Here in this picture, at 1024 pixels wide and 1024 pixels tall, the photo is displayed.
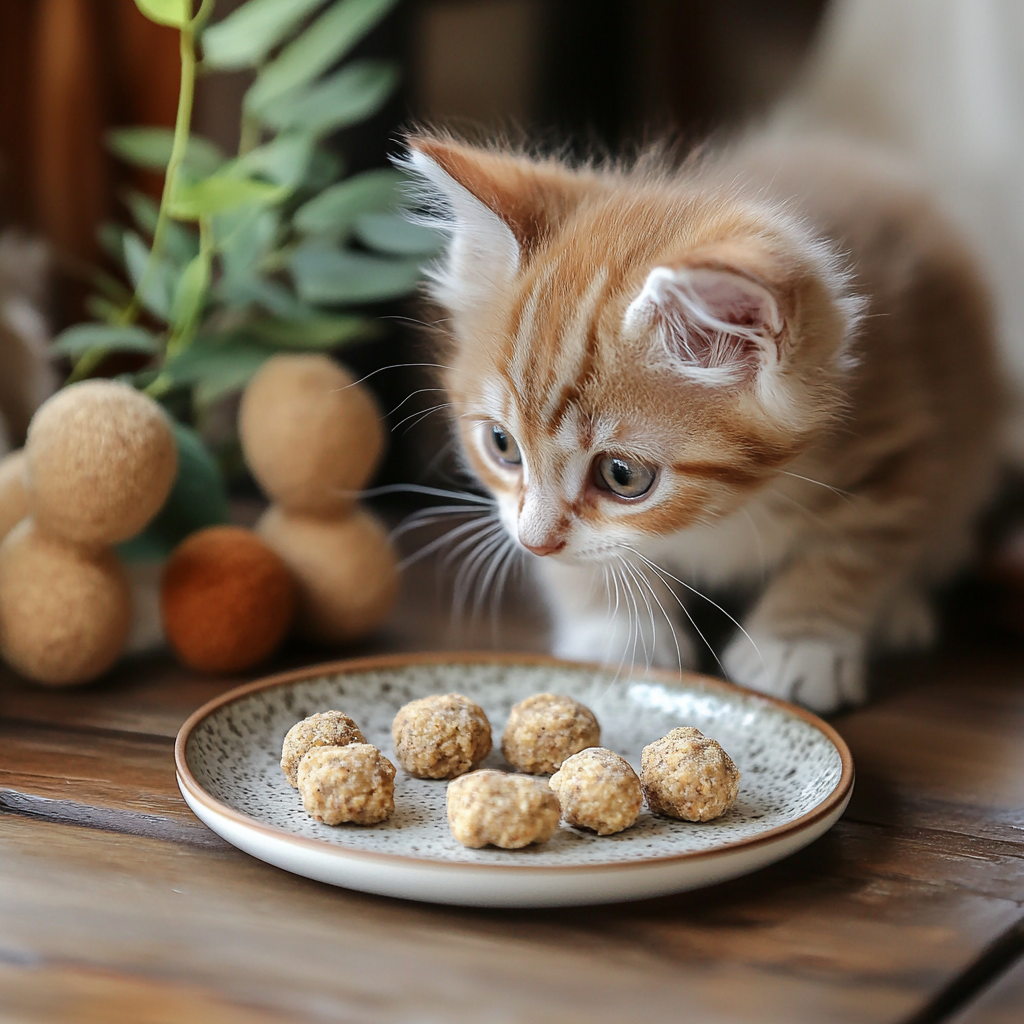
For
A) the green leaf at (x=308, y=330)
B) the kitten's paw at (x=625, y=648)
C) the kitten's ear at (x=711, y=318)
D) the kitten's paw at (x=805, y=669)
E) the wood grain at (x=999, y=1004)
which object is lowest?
the kitten's paw at (x=625, y=648)

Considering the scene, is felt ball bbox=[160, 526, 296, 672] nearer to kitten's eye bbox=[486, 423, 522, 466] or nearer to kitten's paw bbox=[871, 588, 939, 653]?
kitten's eye bbox=[486, 423, 522, 466]

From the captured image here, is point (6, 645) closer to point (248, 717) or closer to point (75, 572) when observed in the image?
point (75, 572)

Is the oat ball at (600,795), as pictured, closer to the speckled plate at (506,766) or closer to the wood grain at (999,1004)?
the speckled plate at (506,766)

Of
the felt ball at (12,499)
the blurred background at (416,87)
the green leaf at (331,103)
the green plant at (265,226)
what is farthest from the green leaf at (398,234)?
the felt ball at (12,499)

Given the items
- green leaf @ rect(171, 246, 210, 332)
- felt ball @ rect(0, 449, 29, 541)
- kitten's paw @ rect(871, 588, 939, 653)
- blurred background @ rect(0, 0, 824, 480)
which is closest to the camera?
felt ball @ rect(0, 449, 29, 541)

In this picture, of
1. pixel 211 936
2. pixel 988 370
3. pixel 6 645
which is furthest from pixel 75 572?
pixel 988 370

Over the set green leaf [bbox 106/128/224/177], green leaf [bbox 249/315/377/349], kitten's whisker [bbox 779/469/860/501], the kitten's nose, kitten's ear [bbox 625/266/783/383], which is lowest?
the kitten's nose

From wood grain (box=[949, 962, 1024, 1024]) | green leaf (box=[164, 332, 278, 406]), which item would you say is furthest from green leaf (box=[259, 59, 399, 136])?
wood grain (box=[949, 962, 1024, 1024])

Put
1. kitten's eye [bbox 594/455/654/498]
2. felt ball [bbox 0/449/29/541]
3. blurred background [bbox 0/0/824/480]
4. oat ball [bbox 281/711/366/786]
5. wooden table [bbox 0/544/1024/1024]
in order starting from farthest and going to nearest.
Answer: blurred background [bbox 0/0/824/480]
felt ball [bbox 0/449/29/541]
kitten's eye [bbox 594/455/654/498]
oat ball [bbox 281/711/366/786]
wooden table [bbox 0/544/1024/1024]
